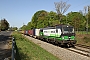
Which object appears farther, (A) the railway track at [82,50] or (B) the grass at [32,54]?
(A) the railway track at [82,50]

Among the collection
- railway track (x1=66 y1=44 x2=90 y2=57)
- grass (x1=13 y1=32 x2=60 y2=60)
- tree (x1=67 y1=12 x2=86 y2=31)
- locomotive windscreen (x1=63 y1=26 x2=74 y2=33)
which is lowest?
railway track (x1=66 y1=44 x2=90 y2=57)

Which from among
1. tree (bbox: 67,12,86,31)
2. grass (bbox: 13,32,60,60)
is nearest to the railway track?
grass (bbox: 13,32,60,60)

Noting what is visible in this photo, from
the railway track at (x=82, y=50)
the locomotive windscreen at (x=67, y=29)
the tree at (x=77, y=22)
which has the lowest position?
the railway track at (x=82, y=50)

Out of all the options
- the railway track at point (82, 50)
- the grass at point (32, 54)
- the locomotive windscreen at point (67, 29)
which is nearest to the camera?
the grass at point (32, 54)

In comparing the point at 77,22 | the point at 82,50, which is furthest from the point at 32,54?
the point at 77,22

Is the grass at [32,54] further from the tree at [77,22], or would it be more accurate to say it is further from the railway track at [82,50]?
the tree at [77,22]

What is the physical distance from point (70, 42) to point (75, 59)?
359 inches

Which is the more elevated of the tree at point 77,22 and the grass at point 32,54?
the tree at point 77,22

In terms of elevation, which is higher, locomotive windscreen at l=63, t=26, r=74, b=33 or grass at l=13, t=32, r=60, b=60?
locomotive windscreen at l=63, t=26, r=74, b=33

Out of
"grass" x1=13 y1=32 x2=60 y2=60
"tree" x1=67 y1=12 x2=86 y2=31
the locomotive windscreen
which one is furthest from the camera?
"tree" x1=67 y1=12 x2=86 y2=31

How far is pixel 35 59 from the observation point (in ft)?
36.8

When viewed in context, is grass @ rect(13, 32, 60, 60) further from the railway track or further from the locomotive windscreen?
the locomotive windscreen

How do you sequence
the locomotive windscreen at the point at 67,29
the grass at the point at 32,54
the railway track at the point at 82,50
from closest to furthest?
the grass at the point at 32,54, the railway track at the point at 82,50, the locomotive windscreen at the point at 67,29

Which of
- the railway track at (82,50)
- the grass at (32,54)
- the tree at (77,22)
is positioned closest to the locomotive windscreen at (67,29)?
the railway track at (82,50)
